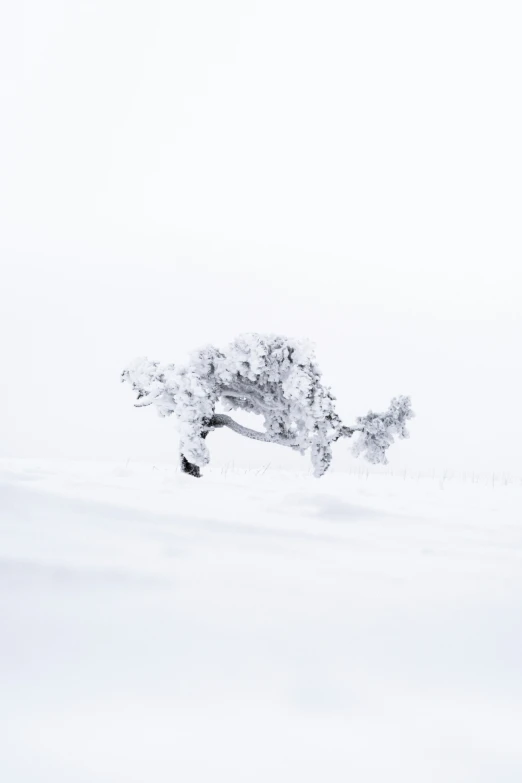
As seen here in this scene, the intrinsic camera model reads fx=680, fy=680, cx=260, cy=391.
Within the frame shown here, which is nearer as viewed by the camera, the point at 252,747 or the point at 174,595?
the point at 252,747

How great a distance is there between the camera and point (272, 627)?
1.84 metres

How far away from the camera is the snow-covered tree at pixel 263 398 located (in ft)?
28.1

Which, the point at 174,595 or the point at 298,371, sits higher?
the point at 298,371

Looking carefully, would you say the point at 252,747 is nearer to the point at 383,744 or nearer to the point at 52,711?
the point at 383,744

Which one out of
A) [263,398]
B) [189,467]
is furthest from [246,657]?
[263,398]

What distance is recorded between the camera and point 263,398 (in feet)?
30.9

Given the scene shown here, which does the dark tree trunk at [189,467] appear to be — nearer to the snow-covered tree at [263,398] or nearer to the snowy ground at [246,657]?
the snow-covered tree at [263,398]

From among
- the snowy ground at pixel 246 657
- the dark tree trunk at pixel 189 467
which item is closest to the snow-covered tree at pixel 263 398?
the dark tree trunk at pixel 189 467

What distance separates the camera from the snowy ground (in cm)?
125

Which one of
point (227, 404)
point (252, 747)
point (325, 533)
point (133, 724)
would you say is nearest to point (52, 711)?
point (133, 724)

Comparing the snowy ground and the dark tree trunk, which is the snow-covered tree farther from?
the snowy ground

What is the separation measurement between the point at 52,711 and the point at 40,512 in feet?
5.70

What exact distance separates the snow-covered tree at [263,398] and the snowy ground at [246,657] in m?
5.56

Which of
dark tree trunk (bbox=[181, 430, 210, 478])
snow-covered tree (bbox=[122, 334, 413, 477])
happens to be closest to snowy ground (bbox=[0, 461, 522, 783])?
snow-covered tree (bbox=[122, 334, 413, 477])
